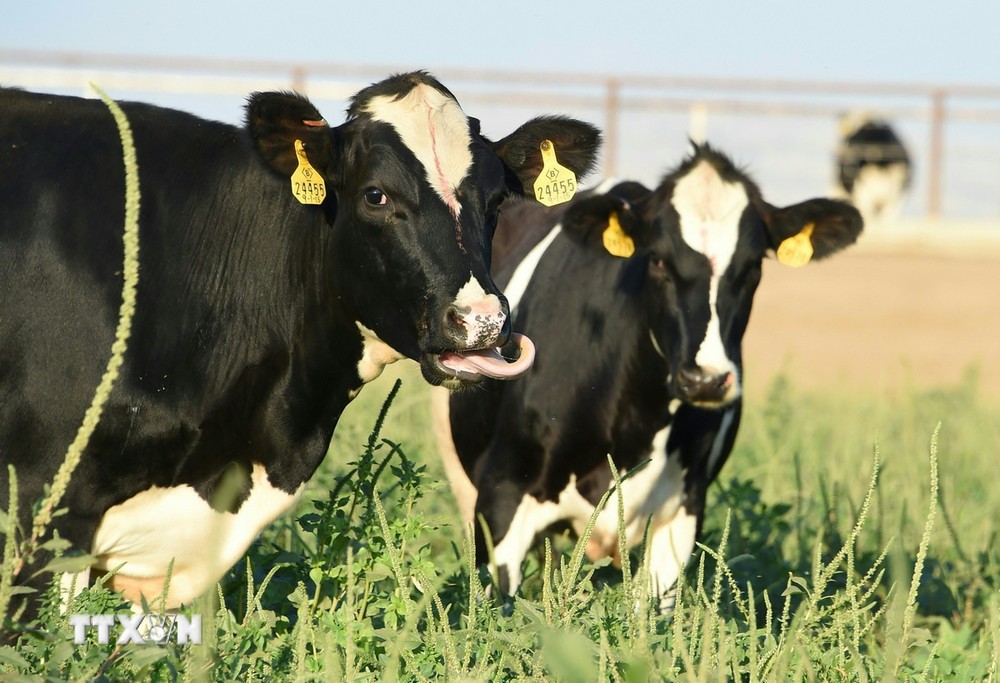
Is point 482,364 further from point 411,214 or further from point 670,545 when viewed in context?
point 670,545

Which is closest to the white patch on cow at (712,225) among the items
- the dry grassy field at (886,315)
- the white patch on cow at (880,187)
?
the dry grassy field at (886,315)

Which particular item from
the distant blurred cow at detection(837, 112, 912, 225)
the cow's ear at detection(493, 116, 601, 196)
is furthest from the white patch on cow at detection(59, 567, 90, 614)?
the distant blurred cow at detection(837, 112, 912, 225)

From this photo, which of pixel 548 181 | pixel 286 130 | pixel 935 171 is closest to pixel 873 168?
pixel 935 171

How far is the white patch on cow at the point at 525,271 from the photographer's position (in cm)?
566

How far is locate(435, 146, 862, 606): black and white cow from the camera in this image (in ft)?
16.9

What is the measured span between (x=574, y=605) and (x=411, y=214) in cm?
114

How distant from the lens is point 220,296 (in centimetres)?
387

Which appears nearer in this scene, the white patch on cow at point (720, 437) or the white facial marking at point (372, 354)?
the white facial marking at point (372, 354)

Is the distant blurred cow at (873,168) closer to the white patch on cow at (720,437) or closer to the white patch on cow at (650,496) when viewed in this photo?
the white patch on cow at (720,437)

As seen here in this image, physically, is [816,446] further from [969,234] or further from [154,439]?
[969,234]

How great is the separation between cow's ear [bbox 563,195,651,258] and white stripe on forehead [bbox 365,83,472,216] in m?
1.38

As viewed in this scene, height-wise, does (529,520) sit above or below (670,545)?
above

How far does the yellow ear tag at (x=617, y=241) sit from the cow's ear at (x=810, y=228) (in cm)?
58

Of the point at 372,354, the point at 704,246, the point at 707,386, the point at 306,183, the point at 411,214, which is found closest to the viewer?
the point at 411,214
